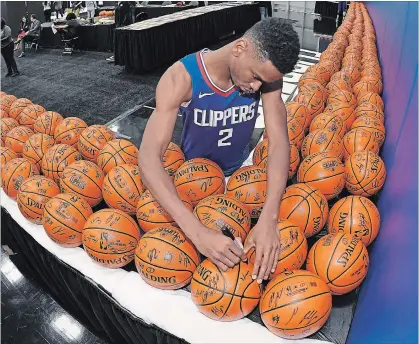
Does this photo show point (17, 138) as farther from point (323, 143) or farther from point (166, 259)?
point (323, 143)

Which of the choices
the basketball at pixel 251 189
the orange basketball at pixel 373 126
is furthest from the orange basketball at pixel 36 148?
the orange basketball at pixel 373 126

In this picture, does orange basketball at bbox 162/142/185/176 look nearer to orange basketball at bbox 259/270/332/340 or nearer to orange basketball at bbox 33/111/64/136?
orange basketball at bbox 259/270/332/340

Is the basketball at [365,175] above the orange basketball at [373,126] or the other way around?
the other way around

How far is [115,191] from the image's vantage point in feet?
7.09

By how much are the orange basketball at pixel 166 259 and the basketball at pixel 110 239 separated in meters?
0.13

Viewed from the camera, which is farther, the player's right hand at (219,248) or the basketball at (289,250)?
the basketball at (289,250)

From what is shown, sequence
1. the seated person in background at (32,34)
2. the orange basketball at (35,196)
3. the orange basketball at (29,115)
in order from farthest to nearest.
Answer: the seated person in background at (32,34) → the orange basketball at (29,115) → the orange basketball at (35,196)

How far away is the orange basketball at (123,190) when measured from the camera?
2.15 m

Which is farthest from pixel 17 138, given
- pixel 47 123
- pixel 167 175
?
pixel 167 175

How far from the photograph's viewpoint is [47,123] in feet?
10.4

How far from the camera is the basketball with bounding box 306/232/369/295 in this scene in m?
1.68

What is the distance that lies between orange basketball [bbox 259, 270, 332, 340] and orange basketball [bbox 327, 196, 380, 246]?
18.6 inches

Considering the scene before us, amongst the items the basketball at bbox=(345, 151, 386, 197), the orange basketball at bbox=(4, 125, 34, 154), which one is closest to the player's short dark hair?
the basketball at bbox=(345, 151, 386, 197)

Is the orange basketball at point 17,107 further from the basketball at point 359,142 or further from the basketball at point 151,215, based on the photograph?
the basketball at point 359,142
